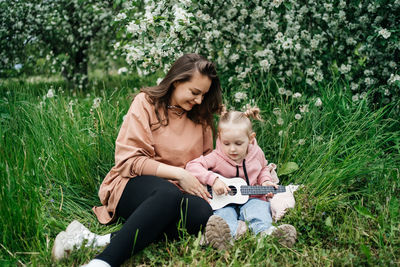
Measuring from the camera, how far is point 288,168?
3.02m

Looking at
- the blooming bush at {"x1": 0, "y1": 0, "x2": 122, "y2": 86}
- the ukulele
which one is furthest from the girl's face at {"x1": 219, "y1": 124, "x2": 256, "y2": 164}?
the blooming bush at {"x1": 0, "y1": 0, "x2": 122, "y2": 86}

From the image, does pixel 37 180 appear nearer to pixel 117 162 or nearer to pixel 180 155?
pixel 117 162

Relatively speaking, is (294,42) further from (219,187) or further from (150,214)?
(150,214)

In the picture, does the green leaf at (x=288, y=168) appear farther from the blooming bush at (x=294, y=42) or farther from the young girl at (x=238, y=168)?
the blooming bush at (x=294, y=42)

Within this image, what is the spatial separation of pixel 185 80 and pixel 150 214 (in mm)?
901

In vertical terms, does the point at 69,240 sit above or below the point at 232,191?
below

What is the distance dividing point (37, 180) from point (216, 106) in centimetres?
129

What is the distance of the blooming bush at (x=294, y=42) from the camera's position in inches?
132

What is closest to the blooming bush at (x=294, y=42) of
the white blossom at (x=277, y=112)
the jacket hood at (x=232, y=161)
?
the white blossom at (x=277, y=112)

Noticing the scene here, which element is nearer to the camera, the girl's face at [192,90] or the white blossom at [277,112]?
the girl's face at [192,90]

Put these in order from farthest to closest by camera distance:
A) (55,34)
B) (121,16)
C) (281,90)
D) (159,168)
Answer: (55,34) → (281,90) → (121,16) → (159,168)

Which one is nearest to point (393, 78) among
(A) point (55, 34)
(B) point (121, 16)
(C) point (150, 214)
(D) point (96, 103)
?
(B) point (121, 16)

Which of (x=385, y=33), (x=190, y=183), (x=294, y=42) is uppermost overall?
(x=385, y=33)

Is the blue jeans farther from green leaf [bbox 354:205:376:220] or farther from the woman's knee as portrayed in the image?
green leaf [bbox 354:205:376:220]
